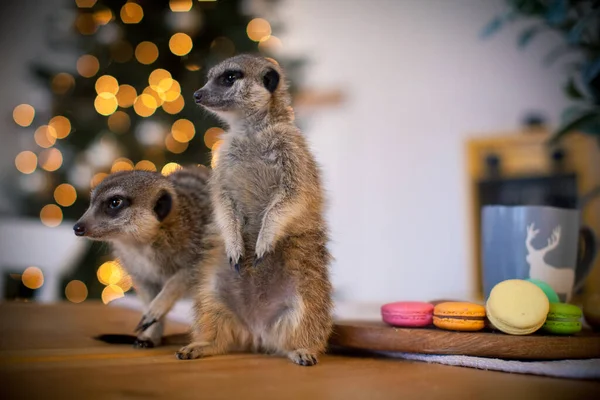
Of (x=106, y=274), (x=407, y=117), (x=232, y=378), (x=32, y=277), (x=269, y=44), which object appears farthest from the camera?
(x=407, y=117)

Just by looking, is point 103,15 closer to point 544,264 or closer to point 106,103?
point 106,103

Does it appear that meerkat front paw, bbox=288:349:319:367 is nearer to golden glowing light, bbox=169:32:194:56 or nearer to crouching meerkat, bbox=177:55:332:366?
crouching meerkat, bbox=177:55:332:366

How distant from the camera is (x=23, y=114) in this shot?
215 centimetres

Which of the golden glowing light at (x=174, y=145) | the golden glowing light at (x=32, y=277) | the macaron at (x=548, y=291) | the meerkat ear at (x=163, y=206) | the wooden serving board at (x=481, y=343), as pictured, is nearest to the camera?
the wooden serving board at (x=481, y=343)

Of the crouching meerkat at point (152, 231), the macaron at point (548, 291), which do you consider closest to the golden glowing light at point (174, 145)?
the crouching meerkat at point (152, 231)

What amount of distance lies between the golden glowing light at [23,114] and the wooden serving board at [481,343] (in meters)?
1.84

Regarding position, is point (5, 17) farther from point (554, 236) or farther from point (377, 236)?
point (377, 236)

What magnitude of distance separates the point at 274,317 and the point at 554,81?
368 centimetres

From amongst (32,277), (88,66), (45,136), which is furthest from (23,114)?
(32,277)

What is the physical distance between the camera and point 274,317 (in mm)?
870

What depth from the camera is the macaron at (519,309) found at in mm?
760

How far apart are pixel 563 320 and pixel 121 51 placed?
1912 millimetres

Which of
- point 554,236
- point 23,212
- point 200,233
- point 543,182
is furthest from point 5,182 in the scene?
point 543,182

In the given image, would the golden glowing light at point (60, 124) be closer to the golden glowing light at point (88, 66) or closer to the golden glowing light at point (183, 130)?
the golden glowing light at point (88, 66)
